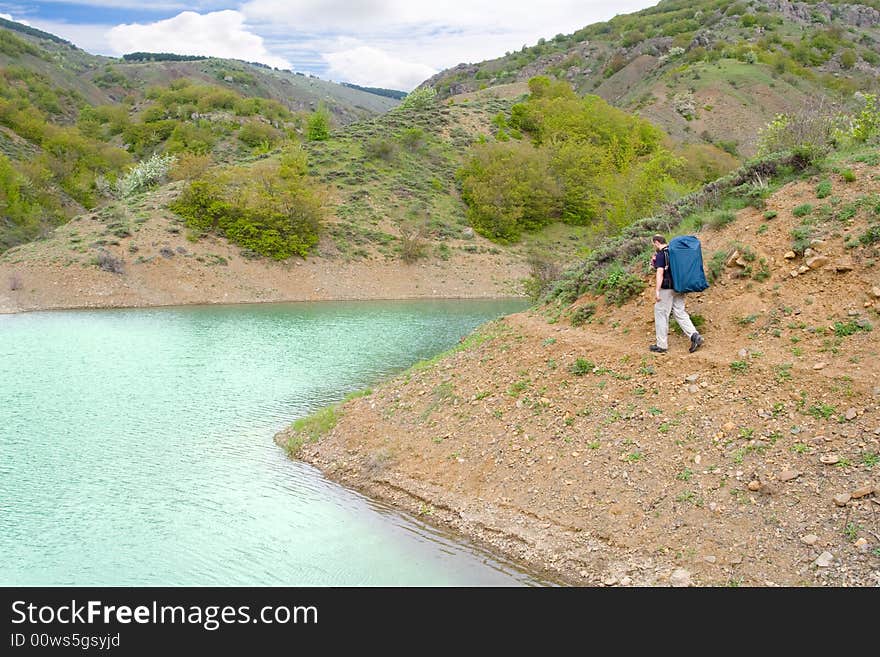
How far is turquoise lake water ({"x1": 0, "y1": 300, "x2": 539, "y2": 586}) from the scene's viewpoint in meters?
8.68

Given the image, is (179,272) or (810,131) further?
(179,272)

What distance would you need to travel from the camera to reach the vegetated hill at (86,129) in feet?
195

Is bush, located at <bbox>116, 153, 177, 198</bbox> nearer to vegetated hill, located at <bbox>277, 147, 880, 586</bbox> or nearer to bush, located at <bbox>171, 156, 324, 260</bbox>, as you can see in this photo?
bush, located at <bbox>171, 156, 324, 260</bbox>

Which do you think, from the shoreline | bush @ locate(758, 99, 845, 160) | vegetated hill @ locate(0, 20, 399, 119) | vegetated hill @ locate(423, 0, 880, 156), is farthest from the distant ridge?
bush @ locate(758, 99, 845, 160)

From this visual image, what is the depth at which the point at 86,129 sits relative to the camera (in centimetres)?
9094

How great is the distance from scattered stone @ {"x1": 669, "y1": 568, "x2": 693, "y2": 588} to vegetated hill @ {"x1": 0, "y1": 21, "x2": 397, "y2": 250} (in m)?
51.0

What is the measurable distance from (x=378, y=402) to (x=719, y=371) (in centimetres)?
677

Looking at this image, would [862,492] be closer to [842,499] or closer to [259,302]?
[842,499]

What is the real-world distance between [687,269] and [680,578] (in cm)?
497

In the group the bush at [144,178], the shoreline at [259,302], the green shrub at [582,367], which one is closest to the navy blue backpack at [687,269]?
the green shrub at [582,367]

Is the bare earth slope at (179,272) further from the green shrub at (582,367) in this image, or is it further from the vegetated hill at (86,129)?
the green shrub at (582,367)

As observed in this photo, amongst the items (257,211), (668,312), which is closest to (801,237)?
(668,312)

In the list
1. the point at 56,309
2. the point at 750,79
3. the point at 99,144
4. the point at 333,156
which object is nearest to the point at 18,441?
the point at 56,309
